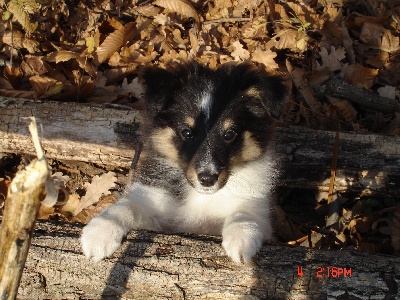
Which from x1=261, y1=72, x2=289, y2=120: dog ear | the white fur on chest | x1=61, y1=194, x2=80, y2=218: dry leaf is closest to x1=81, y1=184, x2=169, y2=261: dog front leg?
the white fur on chest

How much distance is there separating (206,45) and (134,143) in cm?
198

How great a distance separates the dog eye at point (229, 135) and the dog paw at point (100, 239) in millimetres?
1063

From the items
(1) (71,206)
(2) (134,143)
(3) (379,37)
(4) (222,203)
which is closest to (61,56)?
(2) (134,143)

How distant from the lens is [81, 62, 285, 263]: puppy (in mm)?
3531

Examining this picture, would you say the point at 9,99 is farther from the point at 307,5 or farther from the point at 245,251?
the point at 307,5

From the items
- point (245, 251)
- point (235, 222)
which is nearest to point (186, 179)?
point (235, 222)

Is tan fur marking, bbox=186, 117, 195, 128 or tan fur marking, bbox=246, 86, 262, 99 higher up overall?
tan fur marking, bbox=246, 86, 262, 99

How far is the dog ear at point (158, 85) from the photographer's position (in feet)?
12.0

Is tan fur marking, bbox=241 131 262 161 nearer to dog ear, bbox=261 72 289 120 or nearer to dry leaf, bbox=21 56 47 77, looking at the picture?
dog ear, bbox=261 72 289 120

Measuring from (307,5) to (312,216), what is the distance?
292 cm

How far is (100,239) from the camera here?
9.66ft

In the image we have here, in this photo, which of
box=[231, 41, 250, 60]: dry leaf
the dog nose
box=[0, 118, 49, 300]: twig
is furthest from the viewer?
box=[231, 41, 250, 60]: dry leaf

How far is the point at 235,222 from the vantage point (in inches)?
126

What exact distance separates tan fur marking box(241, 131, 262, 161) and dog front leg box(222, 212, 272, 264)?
22.2 inches
